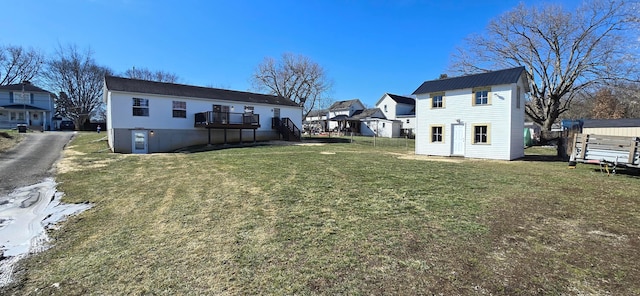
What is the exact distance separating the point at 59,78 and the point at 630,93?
62.0m

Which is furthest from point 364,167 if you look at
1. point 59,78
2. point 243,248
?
point 59,78

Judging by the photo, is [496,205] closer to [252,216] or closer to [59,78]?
[252,216]

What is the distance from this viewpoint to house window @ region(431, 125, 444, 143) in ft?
56.1

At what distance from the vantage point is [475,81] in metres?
15.8

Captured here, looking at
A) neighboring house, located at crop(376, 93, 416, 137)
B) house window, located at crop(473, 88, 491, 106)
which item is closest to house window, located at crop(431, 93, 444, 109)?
house window, located at crop(473, 88, 491, 106)

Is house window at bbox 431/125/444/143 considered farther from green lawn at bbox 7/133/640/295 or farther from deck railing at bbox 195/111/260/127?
deck railing at bbox 195/111/260/127

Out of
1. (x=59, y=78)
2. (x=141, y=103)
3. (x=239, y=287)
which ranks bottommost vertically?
(x=239, y=287)

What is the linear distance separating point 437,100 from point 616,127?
878 centimetres

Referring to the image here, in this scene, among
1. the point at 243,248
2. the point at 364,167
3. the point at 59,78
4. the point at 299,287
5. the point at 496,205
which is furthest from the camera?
the point at 59,78

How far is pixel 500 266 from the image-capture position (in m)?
3.43

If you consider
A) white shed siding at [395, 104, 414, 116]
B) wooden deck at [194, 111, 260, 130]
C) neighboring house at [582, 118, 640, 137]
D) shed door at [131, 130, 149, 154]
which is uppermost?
white shed siding at [395, 104, 414, 116]

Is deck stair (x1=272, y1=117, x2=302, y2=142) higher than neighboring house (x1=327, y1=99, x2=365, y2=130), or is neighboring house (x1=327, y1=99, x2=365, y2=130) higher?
neighboring house (x1=327, y1=99, x2=365, y2=130)

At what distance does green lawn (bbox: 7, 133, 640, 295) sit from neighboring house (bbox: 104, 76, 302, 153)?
41.6 ft

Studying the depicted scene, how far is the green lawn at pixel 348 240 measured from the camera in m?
3.20
